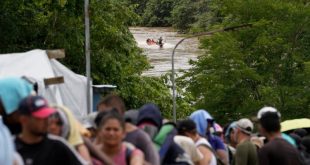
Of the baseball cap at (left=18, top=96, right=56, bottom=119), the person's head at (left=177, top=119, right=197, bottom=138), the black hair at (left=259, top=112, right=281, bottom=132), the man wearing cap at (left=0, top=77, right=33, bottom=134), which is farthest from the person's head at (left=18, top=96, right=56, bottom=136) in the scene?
the person's head at (left=177, top=119, right=197, bottom=138)

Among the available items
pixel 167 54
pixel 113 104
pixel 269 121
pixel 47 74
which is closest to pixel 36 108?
pixel 113 104

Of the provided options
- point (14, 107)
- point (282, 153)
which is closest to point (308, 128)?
point (282, 153)

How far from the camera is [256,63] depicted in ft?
86.9

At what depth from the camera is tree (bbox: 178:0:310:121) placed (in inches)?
989

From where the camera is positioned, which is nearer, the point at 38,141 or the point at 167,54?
the point at 38,141

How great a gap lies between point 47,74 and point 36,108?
668 centimetres

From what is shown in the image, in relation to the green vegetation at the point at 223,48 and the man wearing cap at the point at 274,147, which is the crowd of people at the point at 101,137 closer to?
the man wearing cap at the point at 274,147

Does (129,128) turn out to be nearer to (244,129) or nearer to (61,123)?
(61,123)

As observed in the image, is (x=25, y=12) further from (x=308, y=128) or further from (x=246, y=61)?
(x=308, y=128)

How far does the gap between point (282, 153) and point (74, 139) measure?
1.88 m

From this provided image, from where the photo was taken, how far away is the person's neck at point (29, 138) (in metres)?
4.26

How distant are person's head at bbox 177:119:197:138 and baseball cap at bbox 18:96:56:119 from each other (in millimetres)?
2822

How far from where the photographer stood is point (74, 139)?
482 centimetres

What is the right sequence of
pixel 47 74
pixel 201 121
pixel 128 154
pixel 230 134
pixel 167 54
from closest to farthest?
pixel 128 154, pixel 201 121, pixel 230 134, pixel 47 74, pixel 167 54
